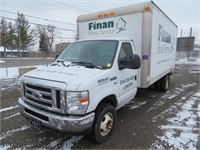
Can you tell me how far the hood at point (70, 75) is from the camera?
263 centimetres

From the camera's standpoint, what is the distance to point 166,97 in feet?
21.6

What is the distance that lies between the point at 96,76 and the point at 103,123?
1.07 metres

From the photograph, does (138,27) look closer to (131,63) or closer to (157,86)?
(131,63)

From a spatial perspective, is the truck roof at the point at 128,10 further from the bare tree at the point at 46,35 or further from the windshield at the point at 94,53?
the bare tree at the point at 46,35

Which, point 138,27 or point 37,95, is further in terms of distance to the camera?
point 138,27

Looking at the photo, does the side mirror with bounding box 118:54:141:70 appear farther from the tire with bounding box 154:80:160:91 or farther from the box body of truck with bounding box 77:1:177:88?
the tire with bounding box 154:80:160:91

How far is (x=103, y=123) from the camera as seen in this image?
3.30 m

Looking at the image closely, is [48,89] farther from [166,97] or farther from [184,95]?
[184,95]

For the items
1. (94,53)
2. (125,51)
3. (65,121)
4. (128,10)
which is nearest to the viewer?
(65,121)

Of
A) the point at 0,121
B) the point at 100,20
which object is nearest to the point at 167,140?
the point at 100,20

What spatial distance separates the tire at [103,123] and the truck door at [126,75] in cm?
52

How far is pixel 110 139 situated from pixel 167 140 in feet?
4.04

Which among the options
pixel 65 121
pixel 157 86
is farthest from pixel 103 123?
pixel 157 86

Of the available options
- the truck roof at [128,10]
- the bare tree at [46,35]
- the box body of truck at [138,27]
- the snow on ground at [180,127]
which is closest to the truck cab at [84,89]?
the box body of truck at [138,27]
